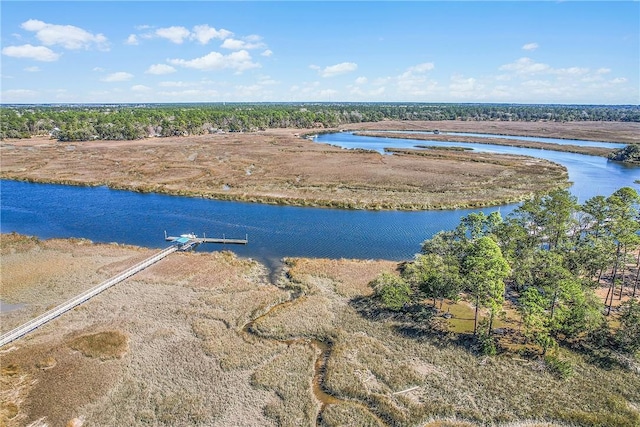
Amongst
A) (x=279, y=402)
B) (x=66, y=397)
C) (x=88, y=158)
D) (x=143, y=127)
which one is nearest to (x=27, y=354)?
(x=66, y=397)

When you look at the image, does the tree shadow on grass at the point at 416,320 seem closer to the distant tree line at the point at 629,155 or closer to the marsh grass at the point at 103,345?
the marsh grass at the point at 103,345

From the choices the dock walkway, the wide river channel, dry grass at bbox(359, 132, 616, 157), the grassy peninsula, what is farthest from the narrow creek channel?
dry grass at bbox(359, 132, 616, 157)

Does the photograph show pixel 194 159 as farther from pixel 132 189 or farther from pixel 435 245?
pixel 435 245

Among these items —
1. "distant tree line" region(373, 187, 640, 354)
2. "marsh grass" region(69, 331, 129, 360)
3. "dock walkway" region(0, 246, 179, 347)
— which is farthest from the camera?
"dock walkway" region(0, 246, 179, 347)

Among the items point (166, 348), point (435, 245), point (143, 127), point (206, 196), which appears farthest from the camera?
point (143, 127)

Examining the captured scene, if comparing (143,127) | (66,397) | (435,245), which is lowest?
(66,397)

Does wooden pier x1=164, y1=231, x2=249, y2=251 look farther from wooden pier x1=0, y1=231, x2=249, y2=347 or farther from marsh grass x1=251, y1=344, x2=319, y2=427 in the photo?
marsh grass x1=251, y1=344, x2=319, y2=427
